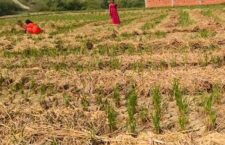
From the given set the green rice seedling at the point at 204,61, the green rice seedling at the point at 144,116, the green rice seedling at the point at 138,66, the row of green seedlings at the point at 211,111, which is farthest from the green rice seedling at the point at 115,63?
the green rice seedling at the point at 144,116

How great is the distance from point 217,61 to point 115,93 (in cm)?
369

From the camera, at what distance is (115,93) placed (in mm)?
8484

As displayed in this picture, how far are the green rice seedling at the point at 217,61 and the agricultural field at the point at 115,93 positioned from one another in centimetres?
2

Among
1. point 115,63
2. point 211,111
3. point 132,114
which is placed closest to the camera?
point 211,111

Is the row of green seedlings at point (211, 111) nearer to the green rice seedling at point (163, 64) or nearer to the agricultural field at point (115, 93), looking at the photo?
the agricultural field at point (115, 93)

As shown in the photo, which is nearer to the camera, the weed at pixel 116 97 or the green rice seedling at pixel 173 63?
the weed at pixel 116 97

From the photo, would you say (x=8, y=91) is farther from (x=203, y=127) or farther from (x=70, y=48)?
(x=70, y=48)

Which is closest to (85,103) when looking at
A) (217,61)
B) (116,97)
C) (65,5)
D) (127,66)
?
(116,97)

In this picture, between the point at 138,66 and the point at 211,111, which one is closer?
the point at 211,111

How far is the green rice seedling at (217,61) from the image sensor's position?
36.1ft

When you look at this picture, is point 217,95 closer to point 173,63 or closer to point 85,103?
point 85,103

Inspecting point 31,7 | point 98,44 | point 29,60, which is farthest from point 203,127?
point 31,7

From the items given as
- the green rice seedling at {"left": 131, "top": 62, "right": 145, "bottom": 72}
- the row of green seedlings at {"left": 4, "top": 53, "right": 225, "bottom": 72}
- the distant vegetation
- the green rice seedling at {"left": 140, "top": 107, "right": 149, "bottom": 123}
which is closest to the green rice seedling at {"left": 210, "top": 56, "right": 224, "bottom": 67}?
the row of green seedlings at {"left": 4, "top": 53, "right": 225, "bottom": 72}

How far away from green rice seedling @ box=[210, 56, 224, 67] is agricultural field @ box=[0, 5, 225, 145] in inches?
0.9
